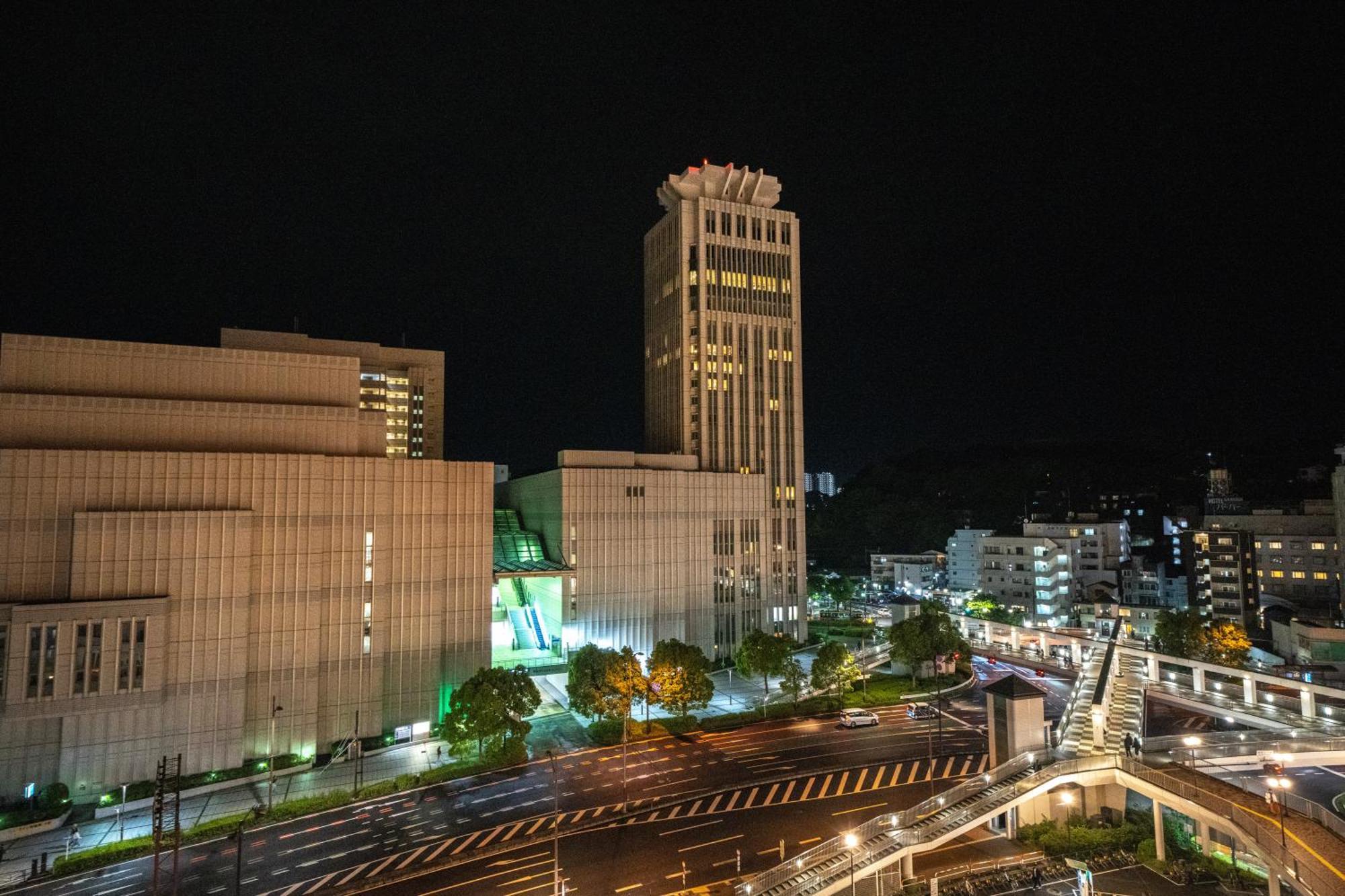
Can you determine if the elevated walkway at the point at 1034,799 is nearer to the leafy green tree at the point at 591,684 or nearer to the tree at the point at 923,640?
the leafy green tree at the point at 591,684

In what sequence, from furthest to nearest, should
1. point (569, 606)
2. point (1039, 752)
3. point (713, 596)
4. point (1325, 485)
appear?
1. point (1325, 485)
2. point (713, 596)
3. point (569, 606)
4. point (1039, 752)

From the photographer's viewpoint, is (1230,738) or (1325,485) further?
(1325,485)

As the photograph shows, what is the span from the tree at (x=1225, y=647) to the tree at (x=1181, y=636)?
41 centimetres

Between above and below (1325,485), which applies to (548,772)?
below

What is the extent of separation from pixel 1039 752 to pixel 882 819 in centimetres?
1120

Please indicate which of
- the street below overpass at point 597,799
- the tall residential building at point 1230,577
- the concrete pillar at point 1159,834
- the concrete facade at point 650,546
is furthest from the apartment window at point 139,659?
the tall residential building at point 1230,577

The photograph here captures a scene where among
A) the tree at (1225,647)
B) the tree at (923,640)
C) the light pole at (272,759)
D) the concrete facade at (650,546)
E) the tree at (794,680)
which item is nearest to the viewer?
the light pole at (272,759)

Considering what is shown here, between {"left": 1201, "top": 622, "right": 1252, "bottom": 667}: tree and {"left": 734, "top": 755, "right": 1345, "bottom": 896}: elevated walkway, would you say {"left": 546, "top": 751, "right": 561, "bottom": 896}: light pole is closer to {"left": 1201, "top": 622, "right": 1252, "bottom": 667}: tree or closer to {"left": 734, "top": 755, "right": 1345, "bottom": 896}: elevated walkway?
{"left": 734, "top": 755, "right": 1345, "bottom": 896}: elevated walkway

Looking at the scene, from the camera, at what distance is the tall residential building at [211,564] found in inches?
1849

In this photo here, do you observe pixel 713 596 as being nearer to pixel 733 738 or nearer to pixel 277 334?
pixel 733 738

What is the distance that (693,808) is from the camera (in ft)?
139

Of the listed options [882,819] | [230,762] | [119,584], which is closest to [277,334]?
[119,584]

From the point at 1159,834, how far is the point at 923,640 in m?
33.7

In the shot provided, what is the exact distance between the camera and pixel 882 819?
1346 inches
